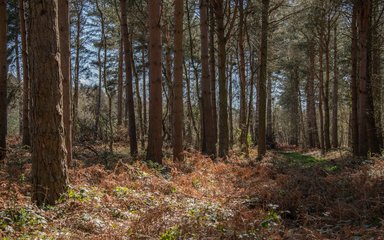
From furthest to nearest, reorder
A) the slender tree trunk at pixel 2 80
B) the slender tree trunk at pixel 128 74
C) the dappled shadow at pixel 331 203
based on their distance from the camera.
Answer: the slender tree trunk at pixel 128 74 → the slender tree trunk at pixel 2 80 → the dappled shadow at pixel 331 203

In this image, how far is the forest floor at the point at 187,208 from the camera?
13.2 ft

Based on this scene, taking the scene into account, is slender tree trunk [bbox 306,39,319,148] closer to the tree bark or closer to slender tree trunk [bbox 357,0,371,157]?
slender tree trunk [bbox 357,0,371,157]

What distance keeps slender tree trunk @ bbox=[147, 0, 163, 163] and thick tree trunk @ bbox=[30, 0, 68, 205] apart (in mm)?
4353

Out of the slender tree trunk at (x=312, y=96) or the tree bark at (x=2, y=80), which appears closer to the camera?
the tree bark at (x=2, y=80)

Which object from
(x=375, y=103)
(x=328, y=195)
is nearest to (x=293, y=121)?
(x=375, y=103)

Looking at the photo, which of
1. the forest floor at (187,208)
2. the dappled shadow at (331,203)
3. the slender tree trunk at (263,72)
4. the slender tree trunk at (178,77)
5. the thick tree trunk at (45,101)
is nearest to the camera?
the forest floor at (187,208)

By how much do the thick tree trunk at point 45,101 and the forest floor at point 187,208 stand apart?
33 centimetres

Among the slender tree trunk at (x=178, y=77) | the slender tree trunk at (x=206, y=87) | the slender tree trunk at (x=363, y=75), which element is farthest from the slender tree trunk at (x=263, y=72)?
the slender tree trunk at (x=178, y=77)

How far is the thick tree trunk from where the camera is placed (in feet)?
15.9

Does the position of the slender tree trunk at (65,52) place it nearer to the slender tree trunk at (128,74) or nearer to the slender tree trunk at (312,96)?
the slender tree trunk at (128,74)

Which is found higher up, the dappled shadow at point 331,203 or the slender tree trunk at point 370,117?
the slender tree trunk at point 370,117

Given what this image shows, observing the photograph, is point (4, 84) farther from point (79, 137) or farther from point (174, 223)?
point (79, 137)

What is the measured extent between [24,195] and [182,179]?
3.23 metres

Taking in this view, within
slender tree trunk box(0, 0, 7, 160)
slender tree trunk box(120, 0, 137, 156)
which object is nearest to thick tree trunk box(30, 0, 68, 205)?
slender tree trunk box(0, 0, 7, 160)
